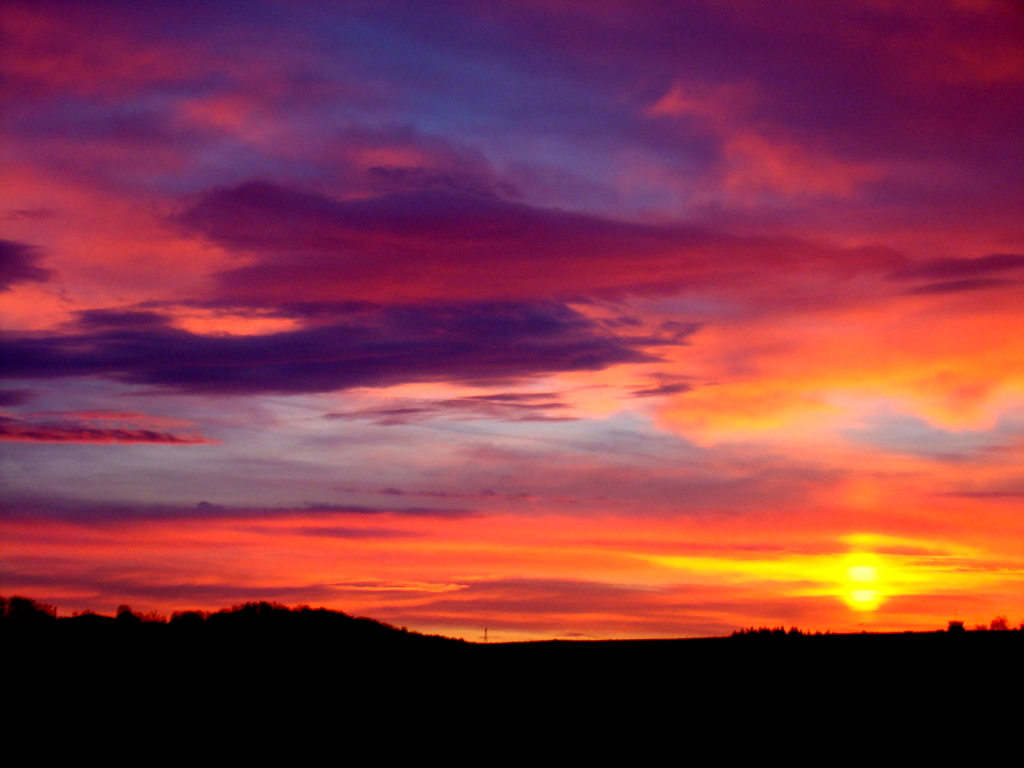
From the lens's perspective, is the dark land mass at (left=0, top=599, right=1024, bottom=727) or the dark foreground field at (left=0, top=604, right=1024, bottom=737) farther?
the dark land mass at (left=0, top=599, right=1024, bottom=727)

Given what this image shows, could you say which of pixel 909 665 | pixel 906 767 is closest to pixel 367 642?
pixel 909 665

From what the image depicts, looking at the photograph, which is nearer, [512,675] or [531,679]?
[531,679]

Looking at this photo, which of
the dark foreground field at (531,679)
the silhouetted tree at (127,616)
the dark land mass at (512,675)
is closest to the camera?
the dark foreground field at (531,679)

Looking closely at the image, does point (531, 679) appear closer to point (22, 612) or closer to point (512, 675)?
point (512, 675)

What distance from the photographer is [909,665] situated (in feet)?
76.1

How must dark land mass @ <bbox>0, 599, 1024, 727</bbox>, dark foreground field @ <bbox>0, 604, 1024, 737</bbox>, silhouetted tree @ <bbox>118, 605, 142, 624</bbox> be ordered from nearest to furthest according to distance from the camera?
dark foreground field @ <bbox>0, 604, 1024, 737</bbox>, dark land mass @ <bbox>0, 599, 1024, 727</bbox>, silhouetted tree @ <bbox>118, 605, 142, 624</bbox>

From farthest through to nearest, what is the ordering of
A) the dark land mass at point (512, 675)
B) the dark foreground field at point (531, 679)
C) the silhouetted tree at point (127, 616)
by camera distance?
the silhouetted tree at point (127, 616), the dark land mass at point (512, 675), the dark foreground field at point (531, 679)

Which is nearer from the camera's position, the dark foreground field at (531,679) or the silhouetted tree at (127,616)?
the dark foreground field at (531,679)

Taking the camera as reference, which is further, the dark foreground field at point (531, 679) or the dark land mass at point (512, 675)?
the dark land mass at point (512, 675)

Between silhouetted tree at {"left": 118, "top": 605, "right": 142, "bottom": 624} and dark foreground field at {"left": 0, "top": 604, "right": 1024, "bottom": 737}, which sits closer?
dark foreground field at {"left": 0, "top": 604, "right": 1024, "bottom": 737}

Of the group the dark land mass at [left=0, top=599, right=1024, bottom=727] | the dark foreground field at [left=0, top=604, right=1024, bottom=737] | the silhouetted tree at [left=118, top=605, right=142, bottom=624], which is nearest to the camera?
the dark foreground field at [left=0, top=604, right=1024, bottom=737]

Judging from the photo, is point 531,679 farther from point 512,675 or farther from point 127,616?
point 127,616

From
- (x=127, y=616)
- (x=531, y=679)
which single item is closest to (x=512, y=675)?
(x=531, y=679)

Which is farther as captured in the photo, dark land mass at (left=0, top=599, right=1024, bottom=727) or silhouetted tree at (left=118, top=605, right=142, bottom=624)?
silhouetted tree at (left=118, top=605, right=142, bottom=624)
